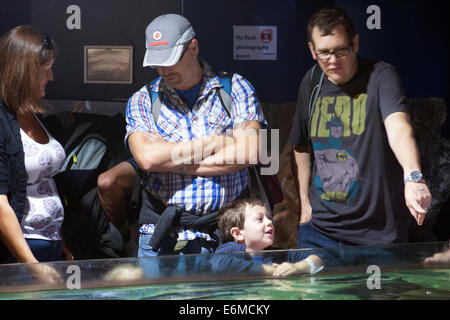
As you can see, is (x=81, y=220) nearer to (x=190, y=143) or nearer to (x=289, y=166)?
(x=190, y=143)

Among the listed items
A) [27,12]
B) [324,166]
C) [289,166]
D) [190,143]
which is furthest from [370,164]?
[27,12]

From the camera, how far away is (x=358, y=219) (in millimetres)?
2830

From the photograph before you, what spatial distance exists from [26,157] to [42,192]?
17 centimetres

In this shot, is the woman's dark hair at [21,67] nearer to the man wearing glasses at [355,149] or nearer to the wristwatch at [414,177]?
the man wearing glasses at [355,149]

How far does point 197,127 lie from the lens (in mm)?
2885

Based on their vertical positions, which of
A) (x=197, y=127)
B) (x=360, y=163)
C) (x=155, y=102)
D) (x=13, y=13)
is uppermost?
(x=13, y=13)

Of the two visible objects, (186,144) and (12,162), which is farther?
(186,144)

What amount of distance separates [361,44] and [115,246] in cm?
163

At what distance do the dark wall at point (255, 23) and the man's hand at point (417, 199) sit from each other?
0.95m

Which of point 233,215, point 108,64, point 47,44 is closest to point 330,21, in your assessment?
point 233,215

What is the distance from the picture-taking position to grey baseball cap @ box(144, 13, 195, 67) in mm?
2824
